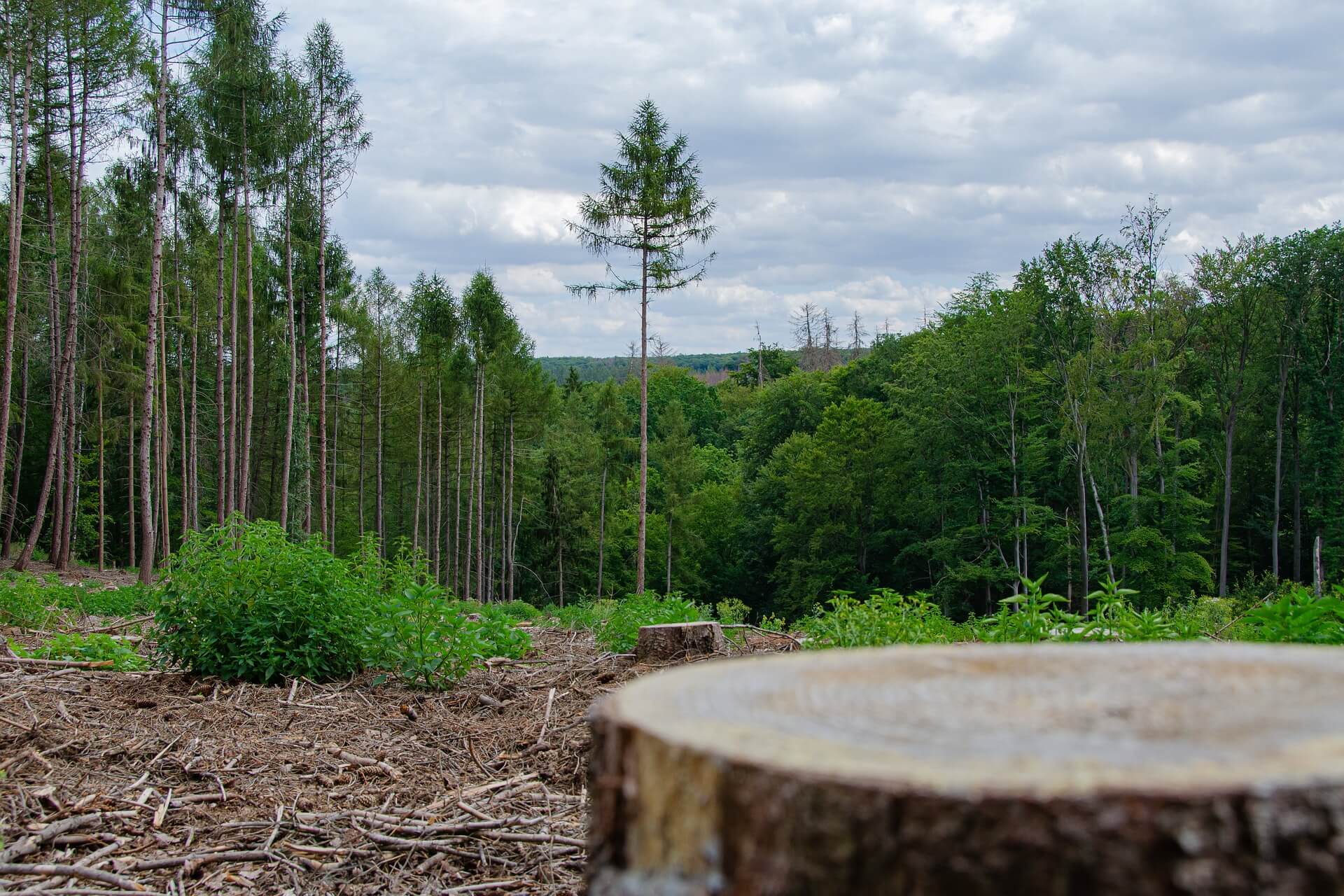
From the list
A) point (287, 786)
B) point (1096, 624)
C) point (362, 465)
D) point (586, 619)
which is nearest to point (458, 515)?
point (362, 465)

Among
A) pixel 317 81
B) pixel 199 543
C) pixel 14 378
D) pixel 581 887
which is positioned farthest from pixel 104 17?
pixel 581 887

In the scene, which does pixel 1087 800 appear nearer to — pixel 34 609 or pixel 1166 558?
pixel 34 609

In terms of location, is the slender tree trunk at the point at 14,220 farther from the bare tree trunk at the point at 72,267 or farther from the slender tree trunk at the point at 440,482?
the slender tree trunk at the point at 440,482

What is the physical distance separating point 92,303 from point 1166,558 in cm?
3415

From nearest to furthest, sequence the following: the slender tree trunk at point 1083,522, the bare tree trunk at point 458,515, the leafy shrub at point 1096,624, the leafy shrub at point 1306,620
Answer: the leafy shrub at point 1306,620
the leafy shrub at point 1096,624
the slender tree trunk at point 1083,522
the bare tree trunk at point 458,515

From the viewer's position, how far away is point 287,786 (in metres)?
4.59

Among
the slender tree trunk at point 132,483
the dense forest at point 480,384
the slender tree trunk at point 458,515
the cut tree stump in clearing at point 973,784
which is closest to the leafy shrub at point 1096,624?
the cut tree stump in clearing at point 973,784

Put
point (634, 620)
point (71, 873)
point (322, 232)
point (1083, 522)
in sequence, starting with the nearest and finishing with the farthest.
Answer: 1. point (71, 873)
2. point (634, 620)
3. point (322, 232)
4. point (1083, 522)

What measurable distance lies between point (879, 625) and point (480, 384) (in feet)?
97.4

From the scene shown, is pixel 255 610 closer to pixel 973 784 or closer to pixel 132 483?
pixel 973 784

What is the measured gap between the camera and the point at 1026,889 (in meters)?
1.15

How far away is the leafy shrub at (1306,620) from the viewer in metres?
4.41

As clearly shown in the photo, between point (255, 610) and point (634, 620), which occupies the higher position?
point (255, 610)

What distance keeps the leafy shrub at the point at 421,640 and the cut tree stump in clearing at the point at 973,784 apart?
533 centimetres
